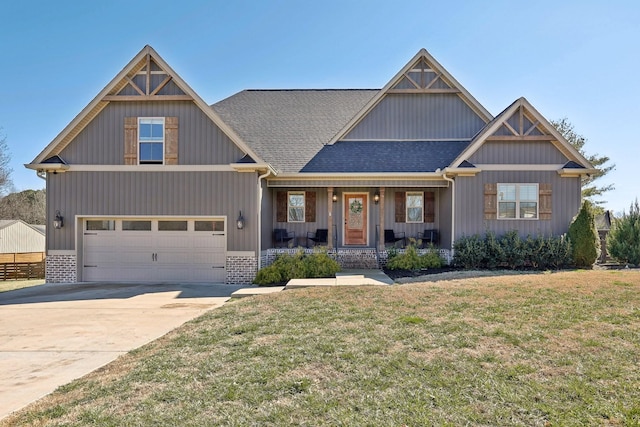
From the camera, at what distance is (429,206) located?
50.1ft

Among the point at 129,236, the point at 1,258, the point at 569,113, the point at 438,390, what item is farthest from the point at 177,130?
the point at 569,113

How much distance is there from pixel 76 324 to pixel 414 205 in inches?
460

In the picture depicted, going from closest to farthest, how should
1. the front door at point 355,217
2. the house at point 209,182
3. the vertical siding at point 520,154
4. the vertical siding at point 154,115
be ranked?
the house at point 209,182
the vertical siding at point 154,115
the vertical siding at point 520,154
the front door at point 355,217

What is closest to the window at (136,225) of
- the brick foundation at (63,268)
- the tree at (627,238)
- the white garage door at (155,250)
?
the white garage door at (155,250)

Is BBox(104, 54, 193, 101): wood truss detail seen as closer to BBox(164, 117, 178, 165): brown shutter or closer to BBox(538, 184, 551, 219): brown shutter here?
BBox(164, 117, 178, 165): brown shutter

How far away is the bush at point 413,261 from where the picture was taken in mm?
12781

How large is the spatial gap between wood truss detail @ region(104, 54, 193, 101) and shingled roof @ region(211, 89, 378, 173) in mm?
3166

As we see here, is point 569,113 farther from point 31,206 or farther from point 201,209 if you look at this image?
point 31,206

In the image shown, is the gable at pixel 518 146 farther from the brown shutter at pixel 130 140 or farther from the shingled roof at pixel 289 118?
the brown shutter at pixel 130 140

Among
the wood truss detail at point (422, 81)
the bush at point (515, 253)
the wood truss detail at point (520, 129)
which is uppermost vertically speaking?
the wood truss detail at point (422, 81)

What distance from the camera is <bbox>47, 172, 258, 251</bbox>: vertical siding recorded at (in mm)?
12422

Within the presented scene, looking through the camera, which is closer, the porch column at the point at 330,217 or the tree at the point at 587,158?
the porch column at the point at 330,217

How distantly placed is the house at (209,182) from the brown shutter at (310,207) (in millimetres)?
737

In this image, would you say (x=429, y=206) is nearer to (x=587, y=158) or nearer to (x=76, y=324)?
(x=76, y=324)
